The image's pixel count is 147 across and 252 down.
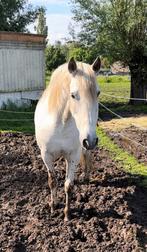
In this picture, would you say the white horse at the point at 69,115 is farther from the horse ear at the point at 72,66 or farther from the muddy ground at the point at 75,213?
the muddy ground at the point at 75,213

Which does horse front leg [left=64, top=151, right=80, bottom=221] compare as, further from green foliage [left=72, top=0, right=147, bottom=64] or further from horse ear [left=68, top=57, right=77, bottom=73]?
green foliage [left=72, top=0, right=147, bottom=64]

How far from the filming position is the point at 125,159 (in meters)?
8.46

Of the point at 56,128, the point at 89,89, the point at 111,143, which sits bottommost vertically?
the point at 111,143

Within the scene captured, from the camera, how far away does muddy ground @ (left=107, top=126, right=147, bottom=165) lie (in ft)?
29.2

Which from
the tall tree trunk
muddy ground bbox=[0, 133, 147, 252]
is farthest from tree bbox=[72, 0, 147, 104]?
muddy ground bbox=[0, 133, 147, 252]

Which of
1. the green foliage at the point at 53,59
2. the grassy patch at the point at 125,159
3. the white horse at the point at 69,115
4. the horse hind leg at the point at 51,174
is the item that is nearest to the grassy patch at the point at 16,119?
the grassy patch at the point at 125,159

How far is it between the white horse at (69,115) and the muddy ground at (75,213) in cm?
29

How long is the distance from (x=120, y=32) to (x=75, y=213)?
1310 cm

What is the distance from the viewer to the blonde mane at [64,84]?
432 centimetres

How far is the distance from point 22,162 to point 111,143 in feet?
8.86

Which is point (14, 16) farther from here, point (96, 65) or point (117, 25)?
point (96, 65)

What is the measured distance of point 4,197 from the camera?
19.8ft

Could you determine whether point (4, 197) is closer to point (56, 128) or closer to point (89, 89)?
point (56, 128)

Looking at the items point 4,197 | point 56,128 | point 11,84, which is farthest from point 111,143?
point 11,84
